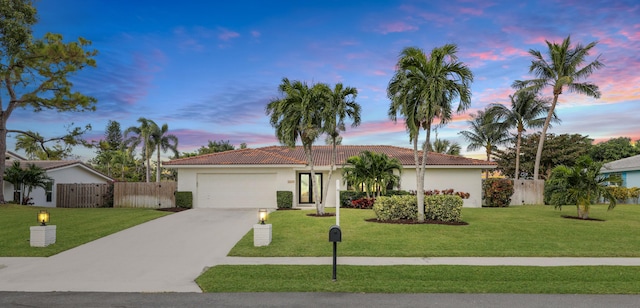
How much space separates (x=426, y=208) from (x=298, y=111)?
6.32 meters

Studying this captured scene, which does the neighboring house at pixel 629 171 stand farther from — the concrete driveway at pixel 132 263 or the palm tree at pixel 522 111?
the concrete driveway at pixel 132 263

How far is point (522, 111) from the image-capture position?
35.0 m

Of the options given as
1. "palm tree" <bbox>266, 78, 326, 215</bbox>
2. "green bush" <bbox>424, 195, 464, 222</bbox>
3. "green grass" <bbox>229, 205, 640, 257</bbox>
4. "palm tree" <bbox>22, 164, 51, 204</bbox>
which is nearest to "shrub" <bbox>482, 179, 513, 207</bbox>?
"green grass" <bbox>229, 205, 640, 257</bbox>

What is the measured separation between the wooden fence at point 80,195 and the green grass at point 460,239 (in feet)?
47.5

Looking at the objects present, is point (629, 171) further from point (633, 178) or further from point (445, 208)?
point (445, 208)

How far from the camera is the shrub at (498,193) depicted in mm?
25656

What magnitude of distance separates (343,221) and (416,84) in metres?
5.65

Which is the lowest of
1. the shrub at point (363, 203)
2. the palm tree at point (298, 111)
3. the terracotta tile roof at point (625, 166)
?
the shrub at point (363, 203)

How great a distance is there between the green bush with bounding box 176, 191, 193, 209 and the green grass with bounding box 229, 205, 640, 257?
8406mm

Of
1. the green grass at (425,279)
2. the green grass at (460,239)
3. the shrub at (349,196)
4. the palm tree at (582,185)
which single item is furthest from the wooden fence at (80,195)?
the palm tree at (582,185)

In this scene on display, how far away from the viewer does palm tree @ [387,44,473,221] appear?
47.1ft

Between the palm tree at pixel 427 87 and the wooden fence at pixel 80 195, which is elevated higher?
the palm tree at pixel 427 87

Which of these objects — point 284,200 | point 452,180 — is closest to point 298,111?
point 284,200

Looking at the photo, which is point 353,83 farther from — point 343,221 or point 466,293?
point 466,293
